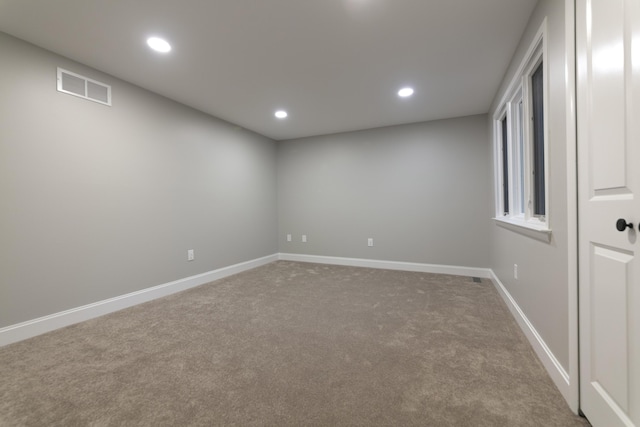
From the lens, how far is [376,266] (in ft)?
14.8

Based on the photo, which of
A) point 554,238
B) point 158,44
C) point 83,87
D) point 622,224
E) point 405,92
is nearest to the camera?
point 622,224

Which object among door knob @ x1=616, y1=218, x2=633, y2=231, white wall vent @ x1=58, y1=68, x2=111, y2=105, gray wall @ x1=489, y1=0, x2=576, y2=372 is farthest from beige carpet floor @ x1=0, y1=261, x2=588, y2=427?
white wall vent @ x1=58, y1=68, x2=111, y2=105

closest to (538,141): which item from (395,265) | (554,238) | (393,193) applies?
(554,238)

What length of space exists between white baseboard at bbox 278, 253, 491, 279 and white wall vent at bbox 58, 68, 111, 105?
357cm

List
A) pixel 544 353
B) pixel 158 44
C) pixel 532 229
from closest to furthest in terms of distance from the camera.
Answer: pixel 544 353 → pixel 532 229 → pixel 158 44

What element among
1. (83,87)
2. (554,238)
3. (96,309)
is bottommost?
(96,309)

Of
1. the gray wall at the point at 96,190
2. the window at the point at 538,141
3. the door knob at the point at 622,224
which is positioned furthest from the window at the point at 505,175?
the gray wall at the point at 96,190

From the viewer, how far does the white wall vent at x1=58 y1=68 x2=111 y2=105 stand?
2355 mm

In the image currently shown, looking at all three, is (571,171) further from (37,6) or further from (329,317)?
(37,6)

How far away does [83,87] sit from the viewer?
8.16 ft

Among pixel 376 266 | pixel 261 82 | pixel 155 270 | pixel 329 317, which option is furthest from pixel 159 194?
pixel 376 266

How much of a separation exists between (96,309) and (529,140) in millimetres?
4116

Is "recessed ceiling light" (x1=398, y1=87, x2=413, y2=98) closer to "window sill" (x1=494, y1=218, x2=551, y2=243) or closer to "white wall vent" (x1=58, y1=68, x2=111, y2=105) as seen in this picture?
Answer: "window sill" (x1=494, y1=218, x2=551, y2=243)

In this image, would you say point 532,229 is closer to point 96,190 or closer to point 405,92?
point 405,92
